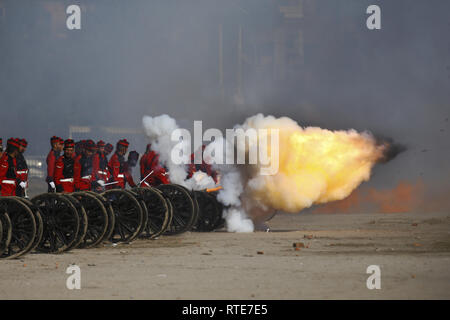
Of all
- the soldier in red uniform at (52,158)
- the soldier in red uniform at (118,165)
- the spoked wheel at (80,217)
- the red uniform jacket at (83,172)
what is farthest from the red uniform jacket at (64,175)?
the soldier in red uniform at (118,165)

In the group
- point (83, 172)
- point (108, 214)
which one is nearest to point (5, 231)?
point (108, 214)

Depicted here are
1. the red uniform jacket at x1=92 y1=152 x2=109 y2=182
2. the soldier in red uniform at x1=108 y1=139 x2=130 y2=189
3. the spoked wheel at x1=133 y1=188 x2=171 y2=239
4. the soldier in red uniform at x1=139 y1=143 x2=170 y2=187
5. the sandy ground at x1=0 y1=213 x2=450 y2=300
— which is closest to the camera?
the sandy ground at x1=0 y1=213 x2=450 y2=300

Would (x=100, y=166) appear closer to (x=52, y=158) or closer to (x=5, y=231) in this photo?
(x=52, y=158)

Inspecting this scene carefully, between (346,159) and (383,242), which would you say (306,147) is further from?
(383,242)

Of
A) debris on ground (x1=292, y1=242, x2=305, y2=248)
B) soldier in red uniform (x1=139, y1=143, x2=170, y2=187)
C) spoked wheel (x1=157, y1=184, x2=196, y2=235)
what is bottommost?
debris on ground (x1=292, y1=242, x2=305, y2=248)

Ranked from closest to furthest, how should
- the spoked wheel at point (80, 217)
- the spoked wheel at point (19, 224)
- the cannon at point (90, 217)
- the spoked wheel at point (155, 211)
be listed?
the spoked wheel at point (19, 224) → the cannon at point (90, 217) → the spoked wheel at point (80, 217) → the spoked wheel at point (155, 211)

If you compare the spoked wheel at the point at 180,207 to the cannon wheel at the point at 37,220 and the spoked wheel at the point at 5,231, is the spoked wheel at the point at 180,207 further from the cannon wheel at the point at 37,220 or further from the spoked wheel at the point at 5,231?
A: the spoked wheel at the point at 5,231

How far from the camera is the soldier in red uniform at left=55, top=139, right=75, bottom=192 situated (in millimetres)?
16234

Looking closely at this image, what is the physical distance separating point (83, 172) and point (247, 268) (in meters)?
6.59

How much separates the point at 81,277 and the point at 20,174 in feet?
16.7

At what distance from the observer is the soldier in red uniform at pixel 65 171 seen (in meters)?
16.2

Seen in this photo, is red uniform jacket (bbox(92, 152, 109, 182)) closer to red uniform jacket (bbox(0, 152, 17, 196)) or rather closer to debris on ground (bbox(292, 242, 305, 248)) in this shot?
red uniform jacket (bbox(0, 152, 17, 196))

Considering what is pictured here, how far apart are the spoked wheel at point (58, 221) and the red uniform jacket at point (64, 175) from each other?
1.71 m

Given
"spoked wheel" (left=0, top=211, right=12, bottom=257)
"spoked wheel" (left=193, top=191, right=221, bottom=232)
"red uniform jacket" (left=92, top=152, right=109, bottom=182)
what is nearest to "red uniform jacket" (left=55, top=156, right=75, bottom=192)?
"red uniform jacket" (left=92, top=152, right=109, bottom=182)
